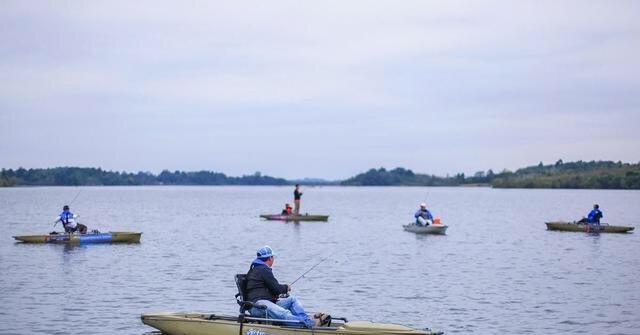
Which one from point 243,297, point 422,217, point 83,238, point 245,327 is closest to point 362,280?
point 243,297

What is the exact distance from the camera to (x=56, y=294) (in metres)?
29.7

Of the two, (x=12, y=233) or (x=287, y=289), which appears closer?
(x=287, y=289)

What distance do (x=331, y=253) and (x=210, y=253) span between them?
6307 mm

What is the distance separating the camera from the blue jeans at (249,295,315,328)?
18.8 metres

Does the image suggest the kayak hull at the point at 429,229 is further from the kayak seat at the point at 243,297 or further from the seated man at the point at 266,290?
the seated man at the point at 266,290

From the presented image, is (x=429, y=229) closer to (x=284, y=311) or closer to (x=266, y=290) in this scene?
(x=266, y=290)

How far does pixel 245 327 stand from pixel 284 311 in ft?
2.92

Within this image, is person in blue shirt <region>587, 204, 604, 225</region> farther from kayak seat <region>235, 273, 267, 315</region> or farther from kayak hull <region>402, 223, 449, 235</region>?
kayak seat <region>235, 273, 267, 315</region>

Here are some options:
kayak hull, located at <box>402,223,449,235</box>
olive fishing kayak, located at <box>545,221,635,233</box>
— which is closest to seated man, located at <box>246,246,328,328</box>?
kayak hull, located at <box>402,223,449,235</box>

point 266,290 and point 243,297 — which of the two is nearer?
point 266,290

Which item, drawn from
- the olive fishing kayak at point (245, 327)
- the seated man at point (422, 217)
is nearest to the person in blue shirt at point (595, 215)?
the seated man at point (422, 217)

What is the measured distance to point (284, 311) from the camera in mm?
18938

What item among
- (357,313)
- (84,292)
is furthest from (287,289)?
(84,292)

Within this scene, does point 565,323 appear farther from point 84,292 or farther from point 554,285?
point 84,292
